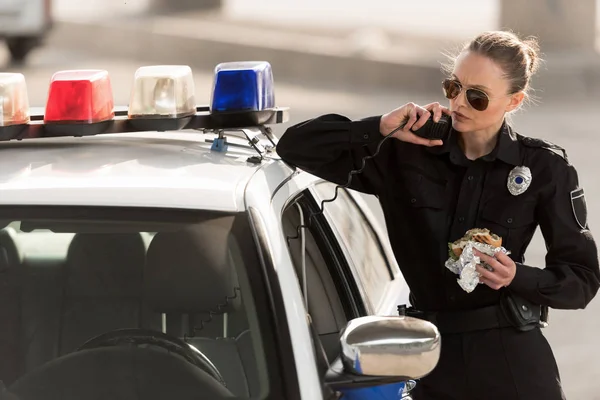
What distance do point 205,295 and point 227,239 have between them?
5.8 inches

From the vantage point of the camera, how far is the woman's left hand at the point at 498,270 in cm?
288

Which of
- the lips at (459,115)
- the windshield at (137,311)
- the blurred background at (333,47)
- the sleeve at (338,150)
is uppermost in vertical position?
the lips at (459,115)

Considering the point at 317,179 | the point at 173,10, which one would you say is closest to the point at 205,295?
the point at 317,179

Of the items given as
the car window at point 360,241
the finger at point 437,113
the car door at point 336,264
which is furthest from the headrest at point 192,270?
the car window at point 360,241

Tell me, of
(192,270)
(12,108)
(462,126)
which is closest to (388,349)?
(192,270)

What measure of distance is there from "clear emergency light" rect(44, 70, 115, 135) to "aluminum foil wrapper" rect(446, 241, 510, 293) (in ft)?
2.93

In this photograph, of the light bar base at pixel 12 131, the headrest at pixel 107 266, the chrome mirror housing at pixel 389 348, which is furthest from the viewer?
the light bar base at pixel 12 131

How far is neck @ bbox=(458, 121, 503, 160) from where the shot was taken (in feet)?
10.0

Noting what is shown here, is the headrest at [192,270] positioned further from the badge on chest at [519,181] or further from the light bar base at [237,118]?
the badge on chest at [519,181]

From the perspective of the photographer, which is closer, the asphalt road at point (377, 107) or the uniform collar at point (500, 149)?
the uniform collar at point (500, 149)

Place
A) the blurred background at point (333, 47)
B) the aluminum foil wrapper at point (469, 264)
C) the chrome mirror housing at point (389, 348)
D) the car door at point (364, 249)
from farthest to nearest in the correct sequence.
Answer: the blurred background at point (333, 47) < the car door at point (364, 249) < the aluminum foil wrapper at point (469, 264) < the chrome mirror housing at point (389, 348)

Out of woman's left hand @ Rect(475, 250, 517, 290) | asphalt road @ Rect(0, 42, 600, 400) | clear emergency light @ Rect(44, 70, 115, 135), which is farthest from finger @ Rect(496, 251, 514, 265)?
asphalt road @ Rect(0, 42, 600, 400)

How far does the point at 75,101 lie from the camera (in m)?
2.99

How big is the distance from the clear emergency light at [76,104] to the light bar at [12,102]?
0.21 feet
